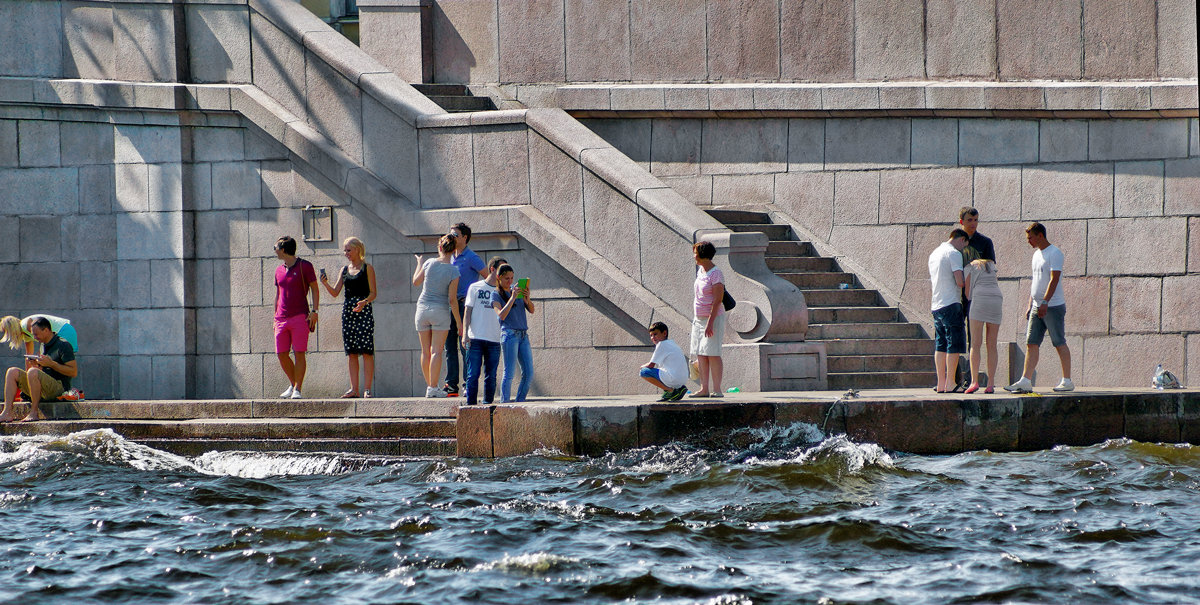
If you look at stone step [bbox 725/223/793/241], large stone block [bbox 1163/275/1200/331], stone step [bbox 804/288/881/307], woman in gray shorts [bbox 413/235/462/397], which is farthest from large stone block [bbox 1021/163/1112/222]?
woman in gray shorts [bbox 413/235/462/397]

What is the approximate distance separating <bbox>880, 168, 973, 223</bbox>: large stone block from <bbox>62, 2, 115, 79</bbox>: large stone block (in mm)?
8250

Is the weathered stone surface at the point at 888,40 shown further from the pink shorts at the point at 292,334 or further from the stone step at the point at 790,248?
the pink shorts at the point at 292,334

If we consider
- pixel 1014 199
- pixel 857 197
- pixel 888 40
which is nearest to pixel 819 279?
pixel 857 197

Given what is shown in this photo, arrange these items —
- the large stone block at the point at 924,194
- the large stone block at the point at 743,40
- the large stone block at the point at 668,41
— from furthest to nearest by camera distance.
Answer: the large stone block at the point at 668,41
the large stone block at the point at 743,40
the large stone block at the point at 924,194

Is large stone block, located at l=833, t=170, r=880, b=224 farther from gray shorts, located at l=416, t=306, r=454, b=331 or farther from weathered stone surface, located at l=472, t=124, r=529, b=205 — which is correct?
gray shorts, located at l=416, t=306, r=454, b=331

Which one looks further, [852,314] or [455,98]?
[455,98]

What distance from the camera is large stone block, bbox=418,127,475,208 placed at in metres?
13.6

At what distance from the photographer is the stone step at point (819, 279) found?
1395 cm

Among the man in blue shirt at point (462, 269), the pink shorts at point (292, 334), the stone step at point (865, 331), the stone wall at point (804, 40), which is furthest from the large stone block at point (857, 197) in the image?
the pink shorts at point (292, 334)

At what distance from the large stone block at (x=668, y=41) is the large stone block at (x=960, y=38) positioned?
2.47 m

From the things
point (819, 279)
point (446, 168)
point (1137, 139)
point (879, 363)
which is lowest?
point (879, 363)

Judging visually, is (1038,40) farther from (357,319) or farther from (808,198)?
(357,319)

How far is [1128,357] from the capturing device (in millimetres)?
13094

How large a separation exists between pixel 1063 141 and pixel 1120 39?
114 cm
